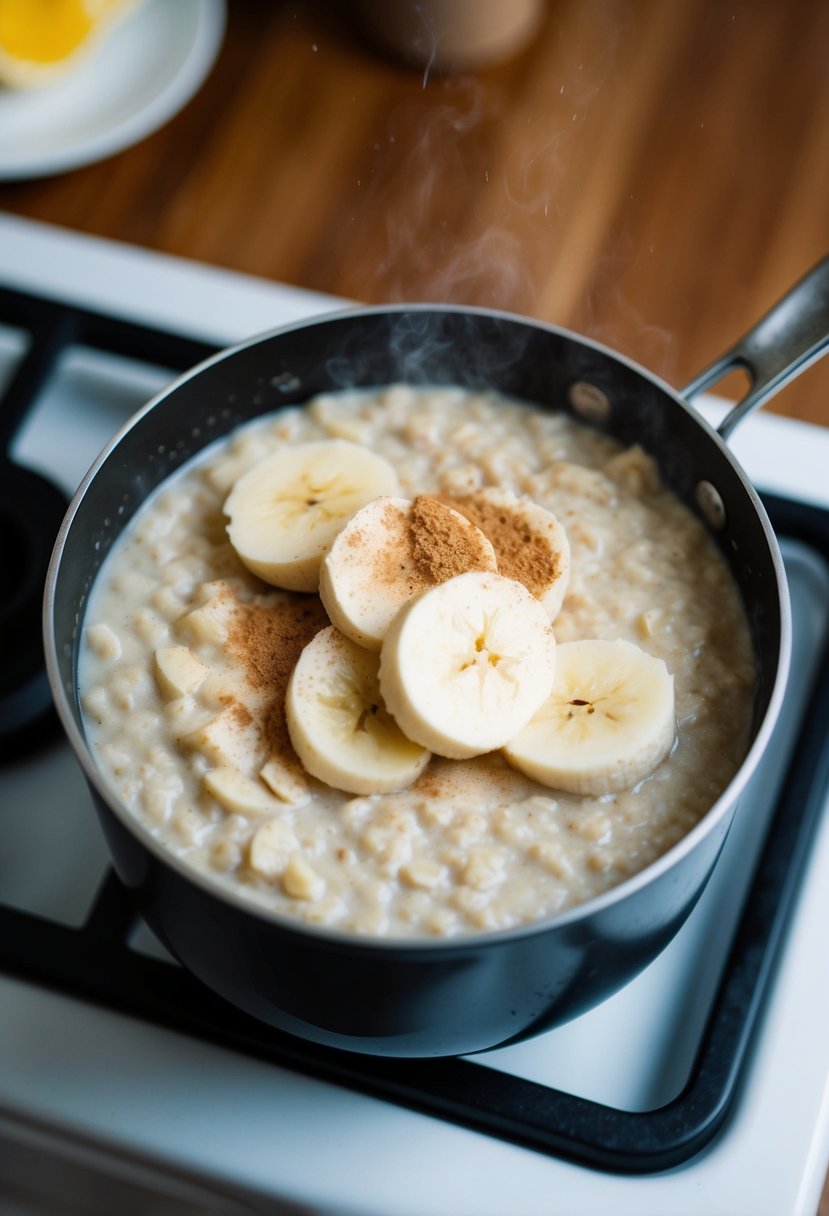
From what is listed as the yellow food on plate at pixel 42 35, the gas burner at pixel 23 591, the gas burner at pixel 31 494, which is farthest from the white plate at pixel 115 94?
the gas burner at pixel 23 591

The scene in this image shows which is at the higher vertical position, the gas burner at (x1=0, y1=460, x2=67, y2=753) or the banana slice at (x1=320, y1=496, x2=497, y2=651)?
the banana slice at (x1=320, y1=496, x2=497, y2=651)

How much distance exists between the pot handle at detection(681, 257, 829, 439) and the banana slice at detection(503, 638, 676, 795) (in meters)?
0.24

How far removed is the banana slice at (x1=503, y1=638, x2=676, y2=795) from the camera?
1084 mm

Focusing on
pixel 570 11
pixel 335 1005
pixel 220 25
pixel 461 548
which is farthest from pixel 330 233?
pixel 335 1005

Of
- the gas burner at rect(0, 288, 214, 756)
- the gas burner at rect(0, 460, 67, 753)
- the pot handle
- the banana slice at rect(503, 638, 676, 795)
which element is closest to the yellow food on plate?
the gas burner at rect(0, 288, 214, 756)

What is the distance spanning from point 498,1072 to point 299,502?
0.55 metres

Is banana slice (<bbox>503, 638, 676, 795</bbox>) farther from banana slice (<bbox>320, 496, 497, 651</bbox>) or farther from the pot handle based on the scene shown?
the pot handle

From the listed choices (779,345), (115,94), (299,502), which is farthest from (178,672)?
(115,94)

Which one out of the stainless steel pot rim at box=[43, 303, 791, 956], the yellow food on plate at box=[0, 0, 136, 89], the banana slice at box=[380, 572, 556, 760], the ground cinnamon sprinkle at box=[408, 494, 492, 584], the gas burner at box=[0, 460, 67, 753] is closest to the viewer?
the stainless steel pot rim at box=[43, 303, 791, 956]

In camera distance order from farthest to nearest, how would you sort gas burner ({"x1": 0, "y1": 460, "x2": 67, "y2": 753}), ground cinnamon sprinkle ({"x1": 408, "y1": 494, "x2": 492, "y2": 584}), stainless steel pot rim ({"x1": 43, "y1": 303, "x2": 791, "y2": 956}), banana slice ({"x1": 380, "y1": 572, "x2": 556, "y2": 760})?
gas burner ({"x1": 0, "y1": 460, "x2": 67, "y2": 753}) < ground cinnamon sprinkle ({"x1": 408, "y1": 494, "x2": 492, "y2": 584}) < banana slice ({"x1": 380, "y1": 572, "x2": 556, "y2": 760}) < stainless steel pot rim ({"x1": 43, "y1": 303, "x2": 791, "y2": 956})

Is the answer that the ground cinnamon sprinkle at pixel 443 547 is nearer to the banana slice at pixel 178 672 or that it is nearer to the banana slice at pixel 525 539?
the banana slice at pixel 525 539

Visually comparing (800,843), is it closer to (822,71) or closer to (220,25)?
(822,71)

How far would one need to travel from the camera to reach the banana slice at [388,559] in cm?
113

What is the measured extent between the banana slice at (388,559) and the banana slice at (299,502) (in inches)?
2.4
